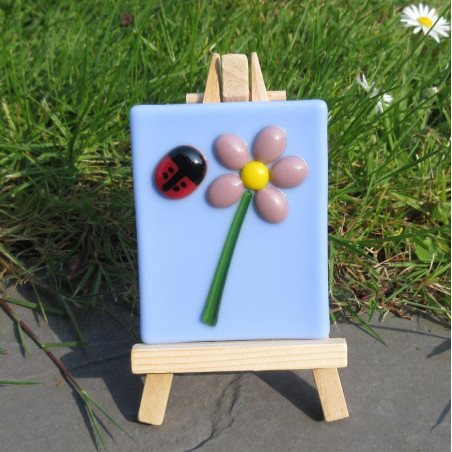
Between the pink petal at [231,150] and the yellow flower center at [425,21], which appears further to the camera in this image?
the yellow flower center at [425,21]

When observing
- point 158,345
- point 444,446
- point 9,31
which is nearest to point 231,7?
point 9,31

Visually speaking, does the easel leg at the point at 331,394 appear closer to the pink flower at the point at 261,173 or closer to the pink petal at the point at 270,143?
the pink flower at the point at 261,173

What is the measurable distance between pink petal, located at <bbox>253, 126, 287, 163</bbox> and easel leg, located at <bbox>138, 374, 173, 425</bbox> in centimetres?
51

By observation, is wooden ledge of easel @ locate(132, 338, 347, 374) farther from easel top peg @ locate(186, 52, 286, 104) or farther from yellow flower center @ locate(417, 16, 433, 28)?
yellow flower center @ locate(417, 16, 433, 28)

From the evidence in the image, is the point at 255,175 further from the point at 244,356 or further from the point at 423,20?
the point at 423,20

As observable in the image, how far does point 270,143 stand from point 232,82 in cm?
16

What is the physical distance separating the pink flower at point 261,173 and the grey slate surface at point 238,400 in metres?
0.45

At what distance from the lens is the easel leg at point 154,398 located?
1646 millimetres

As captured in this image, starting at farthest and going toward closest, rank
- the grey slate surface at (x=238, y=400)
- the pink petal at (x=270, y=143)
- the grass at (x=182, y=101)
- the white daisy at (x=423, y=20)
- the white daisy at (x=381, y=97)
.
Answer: the white daisy at (x=423, y=20) < the white daisy at (x=381, y=97) < the grass at (x=182, y=101) < the grey slate surface at (x=238, y=400) < the pink petal at (x=270, y=143)

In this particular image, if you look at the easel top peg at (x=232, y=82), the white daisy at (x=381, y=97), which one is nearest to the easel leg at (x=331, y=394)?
the easel top peg at (x=232, y=82)

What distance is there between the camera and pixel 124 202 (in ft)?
6.88

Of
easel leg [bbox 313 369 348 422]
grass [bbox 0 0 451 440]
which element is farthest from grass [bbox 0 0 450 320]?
easel leg [bbox 313 369 348 422]

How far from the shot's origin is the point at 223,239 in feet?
5.15

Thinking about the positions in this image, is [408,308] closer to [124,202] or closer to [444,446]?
[444,446]
